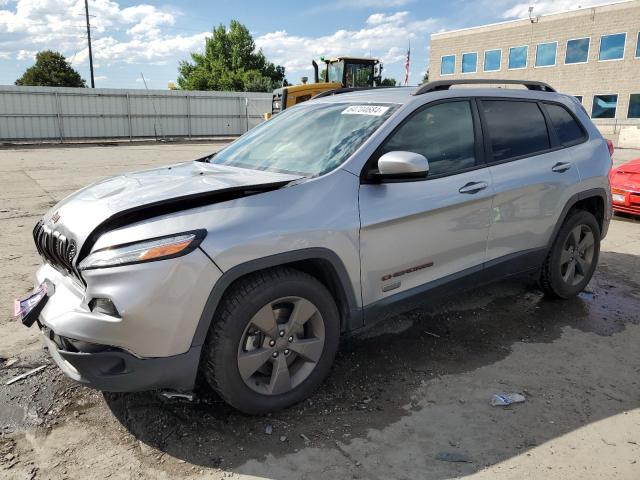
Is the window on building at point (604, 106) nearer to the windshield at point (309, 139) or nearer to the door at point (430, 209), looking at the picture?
the door at point (430, 209)

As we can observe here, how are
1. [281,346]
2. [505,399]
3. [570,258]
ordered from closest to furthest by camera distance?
[281,346]
[505,399]
[570,258]

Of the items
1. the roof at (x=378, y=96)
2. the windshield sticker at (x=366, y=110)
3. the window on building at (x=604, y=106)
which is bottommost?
the windshield sticker at (x=366, y=110)

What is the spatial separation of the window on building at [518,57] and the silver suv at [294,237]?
4077cm

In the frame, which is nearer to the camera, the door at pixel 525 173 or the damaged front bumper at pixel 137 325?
the damaged front bumper at pixel 137 325

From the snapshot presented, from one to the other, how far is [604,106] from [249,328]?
40.1 metres

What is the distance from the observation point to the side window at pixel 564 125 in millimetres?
4309

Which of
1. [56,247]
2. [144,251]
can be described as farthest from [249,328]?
[56,247]

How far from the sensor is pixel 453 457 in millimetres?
2535

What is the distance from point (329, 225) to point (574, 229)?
2.70 meters

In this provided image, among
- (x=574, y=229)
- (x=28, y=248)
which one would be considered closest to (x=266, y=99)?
(x=28, y=248)

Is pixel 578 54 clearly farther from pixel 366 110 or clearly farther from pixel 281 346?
pixel 281 346

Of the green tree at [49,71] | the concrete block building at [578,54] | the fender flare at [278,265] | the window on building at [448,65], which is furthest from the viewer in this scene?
the green tree at [49,71]

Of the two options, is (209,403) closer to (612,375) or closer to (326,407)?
(326,407)

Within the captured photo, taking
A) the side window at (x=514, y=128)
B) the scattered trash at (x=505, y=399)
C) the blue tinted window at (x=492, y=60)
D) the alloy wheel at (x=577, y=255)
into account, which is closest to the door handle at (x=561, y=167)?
the side window at (x=514, y=128)
